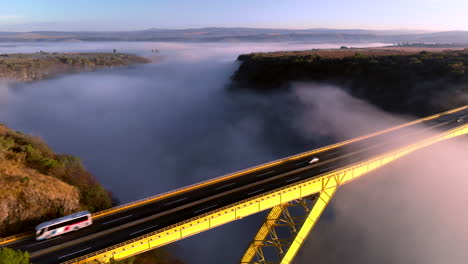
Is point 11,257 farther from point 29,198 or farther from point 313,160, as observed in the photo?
point 313,160

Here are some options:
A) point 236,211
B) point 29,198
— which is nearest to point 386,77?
point 236,211

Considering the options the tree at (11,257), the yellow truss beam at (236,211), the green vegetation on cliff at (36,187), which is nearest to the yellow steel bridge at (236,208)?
the yellow truss beam at (236,211)

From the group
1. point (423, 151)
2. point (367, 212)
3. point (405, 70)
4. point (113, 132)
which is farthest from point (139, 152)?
point (405, 70)

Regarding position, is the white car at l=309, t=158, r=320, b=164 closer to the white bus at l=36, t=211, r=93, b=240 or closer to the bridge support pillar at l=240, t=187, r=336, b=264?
the bridge support pillar at l=240, t=187, r=336, b=264

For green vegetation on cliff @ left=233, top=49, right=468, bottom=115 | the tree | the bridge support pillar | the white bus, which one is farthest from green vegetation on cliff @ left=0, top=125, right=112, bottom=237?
green vegetation on cliff @ left=233, top=49, right=468, bottom=115

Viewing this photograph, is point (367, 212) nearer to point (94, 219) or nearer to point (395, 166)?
point (395, 166)
